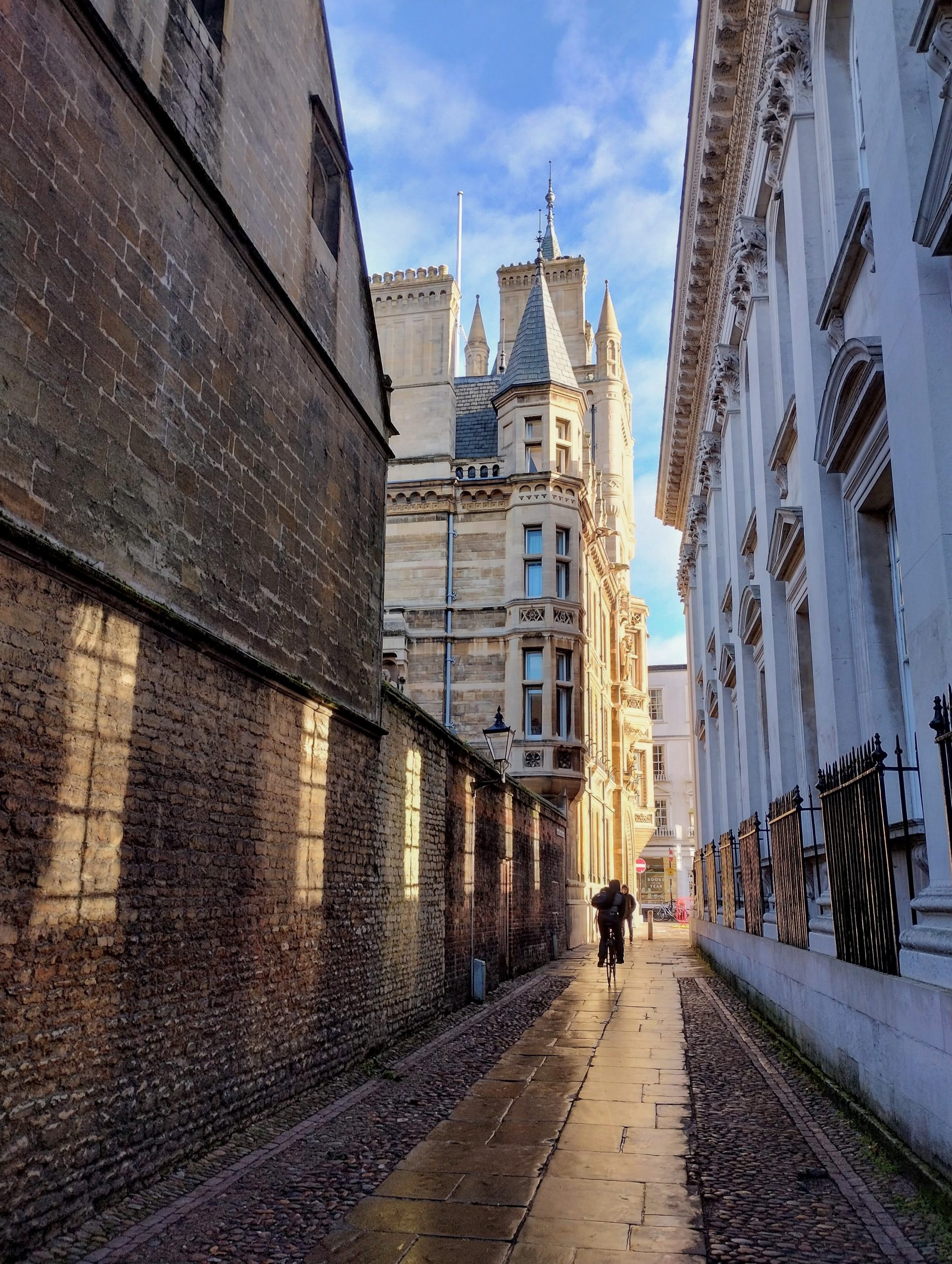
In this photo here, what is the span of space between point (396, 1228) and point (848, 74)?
1146 centimetres

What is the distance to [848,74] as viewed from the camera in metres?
10.9

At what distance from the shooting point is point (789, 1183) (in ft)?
19.2

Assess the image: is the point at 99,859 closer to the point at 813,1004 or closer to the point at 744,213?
the point at 813,1004

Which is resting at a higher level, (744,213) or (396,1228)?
(744,213)

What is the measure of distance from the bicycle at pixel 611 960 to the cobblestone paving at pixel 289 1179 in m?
7.98

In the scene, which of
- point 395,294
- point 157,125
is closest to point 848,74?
point 157,125

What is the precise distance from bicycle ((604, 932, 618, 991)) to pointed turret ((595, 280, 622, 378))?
4023 cm

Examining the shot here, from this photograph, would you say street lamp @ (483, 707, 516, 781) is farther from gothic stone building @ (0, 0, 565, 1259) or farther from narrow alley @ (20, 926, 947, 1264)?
narrow alley @ (20, 926, 947, 1264)

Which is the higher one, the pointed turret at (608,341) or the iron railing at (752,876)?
the pointed turret at (608,341)

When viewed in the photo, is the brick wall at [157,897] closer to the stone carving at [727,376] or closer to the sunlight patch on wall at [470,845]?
the sunlight patch on wall at [470,845]

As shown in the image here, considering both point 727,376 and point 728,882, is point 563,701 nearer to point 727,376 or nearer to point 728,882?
point 728,882

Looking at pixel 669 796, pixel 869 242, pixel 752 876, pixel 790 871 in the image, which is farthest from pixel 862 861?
pixel 669 796

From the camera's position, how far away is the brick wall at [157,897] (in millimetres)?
5047

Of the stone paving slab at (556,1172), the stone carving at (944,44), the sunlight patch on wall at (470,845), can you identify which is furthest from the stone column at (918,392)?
the sunlight patch on wall at (470,845)
